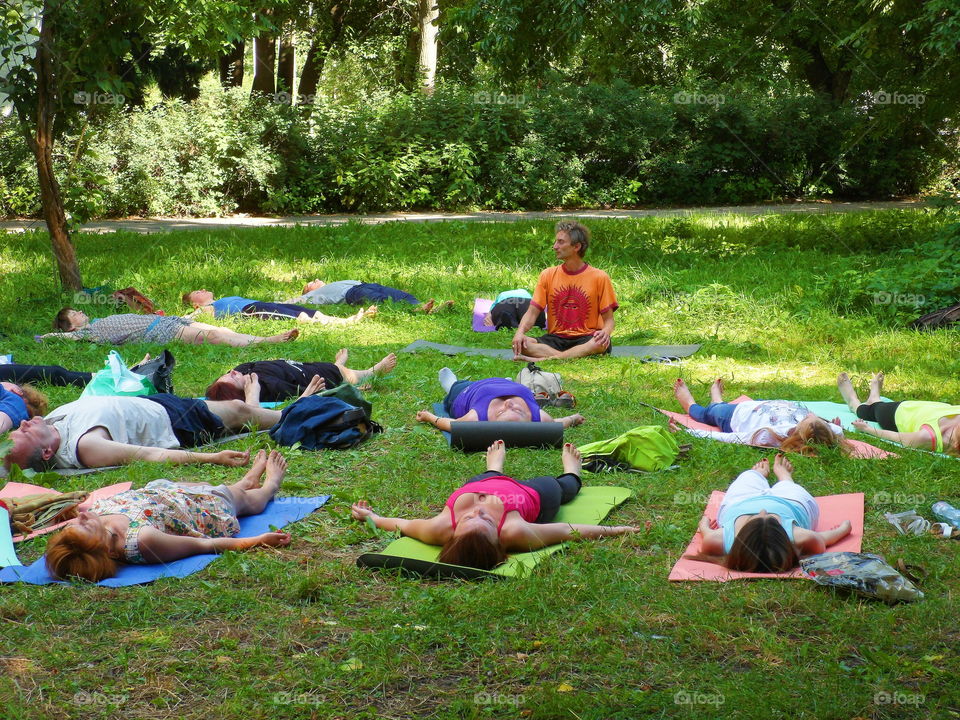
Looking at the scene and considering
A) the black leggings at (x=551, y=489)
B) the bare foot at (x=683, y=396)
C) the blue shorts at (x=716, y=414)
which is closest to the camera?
the black leggings at (x=551, y=489)

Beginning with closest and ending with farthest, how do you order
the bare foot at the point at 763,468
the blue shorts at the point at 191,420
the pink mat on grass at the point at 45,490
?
the pink mat on grass at the point at 45,490, the bare foot at the point at 763,468, the blue shorts at the point at 191,420

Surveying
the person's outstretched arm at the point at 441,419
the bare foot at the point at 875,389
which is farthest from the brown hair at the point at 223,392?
the bare foot at the point at 875,389

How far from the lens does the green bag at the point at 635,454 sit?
5910 millimetres

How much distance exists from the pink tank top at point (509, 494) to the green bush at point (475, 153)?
582 inches

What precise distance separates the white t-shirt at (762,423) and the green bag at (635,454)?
0.64 metres

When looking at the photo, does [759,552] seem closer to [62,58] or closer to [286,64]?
[62,58]

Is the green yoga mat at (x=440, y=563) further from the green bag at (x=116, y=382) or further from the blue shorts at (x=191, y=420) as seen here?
the green bag at (x=116, y=382)

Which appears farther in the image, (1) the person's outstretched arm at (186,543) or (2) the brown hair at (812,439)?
(2) the brown hair at (812,439)

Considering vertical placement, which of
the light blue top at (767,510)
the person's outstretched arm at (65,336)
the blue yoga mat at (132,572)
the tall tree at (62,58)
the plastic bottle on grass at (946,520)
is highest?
the tall tree at (62,58)

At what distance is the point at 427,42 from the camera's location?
22.5 metres

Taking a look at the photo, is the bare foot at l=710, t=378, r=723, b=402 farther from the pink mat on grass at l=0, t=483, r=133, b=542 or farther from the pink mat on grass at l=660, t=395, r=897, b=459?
the pink mat on grass at l=0, t=483, r=133, b=542

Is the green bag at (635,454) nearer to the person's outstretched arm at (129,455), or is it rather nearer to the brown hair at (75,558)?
the person's outstretched arm at (129,455)

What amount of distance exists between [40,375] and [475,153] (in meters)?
14.1

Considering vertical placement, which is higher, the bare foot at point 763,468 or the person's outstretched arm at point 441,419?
the bare foot at point 763,468
